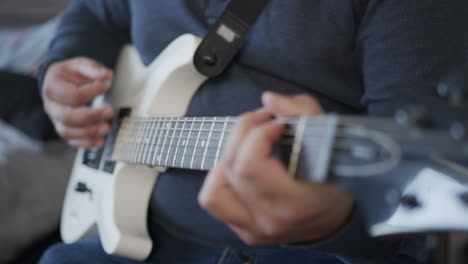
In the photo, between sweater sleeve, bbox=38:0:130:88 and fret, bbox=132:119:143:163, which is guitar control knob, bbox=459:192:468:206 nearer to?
fret, bbox=132:119:143:163

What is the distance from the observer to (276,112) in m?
0.44

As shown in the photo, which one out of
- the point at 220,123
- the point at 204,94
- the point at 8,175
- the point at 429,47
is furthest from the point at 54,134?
the point at 429,47

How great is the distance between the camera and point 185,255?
731mm

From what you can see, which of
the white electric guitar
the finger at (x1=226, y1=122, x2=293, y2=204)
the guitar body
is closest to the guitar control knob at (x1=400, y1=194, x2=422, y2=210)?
the white electric guitar

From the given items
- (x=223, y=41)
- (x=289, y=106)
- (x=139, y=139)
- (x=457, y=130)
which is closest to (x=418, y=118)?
(x=457, y=130)

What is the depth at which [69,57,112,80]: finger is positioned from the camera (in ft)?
2.78

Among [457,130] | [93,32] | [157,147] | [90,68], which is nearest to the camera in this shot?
[457,130]

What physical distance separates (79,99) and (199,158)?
42cm

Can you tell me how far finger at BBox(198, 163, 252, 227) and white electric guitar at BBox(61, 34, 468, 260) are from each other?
0.20 ft

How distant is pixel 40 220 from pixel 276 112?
971 mm

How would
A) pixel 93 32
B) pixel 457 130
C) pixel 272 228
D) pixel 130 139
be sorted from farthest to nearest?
pixel 93 32
pixel 130 139
pixel 272 228
pixel 457 130

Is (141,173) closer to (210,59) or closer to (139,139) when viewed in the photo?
(139,139)

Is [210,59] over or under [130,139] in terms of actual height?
over

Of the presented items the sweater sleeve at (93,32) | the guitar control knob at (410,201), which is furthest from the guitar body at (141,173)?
the guitar control knob at (410,201)
